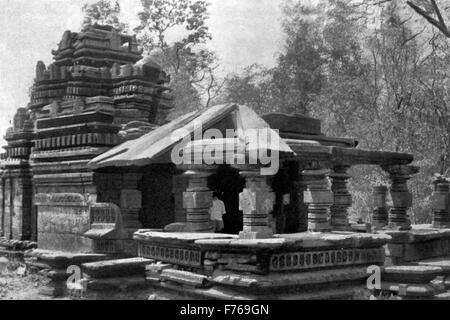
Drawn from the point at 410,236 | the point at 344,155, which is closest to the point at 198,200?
the point at 344,155

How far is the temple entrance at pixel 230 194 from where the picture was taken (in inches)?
366

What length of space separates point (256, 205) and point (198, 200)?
101 centimetres

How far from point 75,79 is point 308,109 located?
635 inches

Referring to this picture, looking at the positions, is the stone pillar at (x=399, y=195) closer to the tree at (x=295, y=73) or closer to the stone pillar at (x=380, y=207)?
the stone pillar at (x=380, y=207)

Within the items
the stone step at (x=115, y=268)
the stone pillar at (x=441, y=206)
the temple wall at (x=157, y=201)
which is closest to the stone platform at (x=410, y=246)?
the stone pillar at (x=441, y=206)

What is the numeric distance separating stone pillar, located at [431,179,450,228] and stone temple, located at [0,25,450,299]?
0.03m

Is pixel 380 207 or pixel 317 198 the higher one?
pixel 317 198

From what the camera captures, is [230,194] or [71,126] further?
[71,126]

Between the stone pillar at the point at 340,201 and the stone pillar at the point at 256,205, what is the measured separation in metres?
2.82

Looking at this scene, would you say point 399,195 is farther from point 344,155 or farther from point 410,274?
point 410,274

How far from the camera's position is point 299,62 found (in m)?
25.9

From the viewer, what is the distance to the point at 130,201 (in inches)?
335
